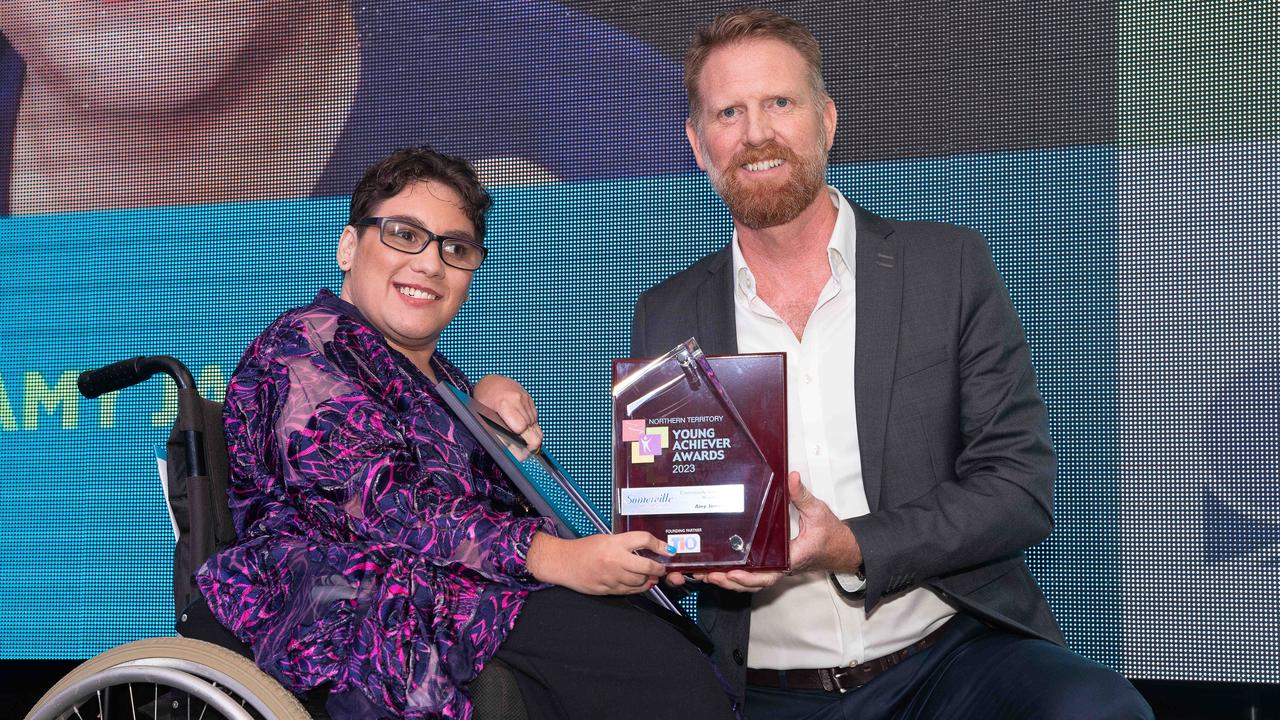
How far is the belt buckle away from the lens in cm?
193

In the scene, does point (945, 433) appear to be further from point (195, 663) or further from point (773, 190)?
point (195, 663)

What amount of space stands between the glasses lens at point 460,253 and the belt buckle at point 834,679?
1003 millimetres

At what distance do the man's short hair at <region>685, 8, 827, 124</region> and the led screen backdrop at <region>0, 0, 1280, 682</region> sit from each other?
1.13m

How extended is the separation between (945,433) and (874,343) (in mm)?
214

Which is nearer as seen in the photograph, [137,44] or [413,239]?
[413,239]

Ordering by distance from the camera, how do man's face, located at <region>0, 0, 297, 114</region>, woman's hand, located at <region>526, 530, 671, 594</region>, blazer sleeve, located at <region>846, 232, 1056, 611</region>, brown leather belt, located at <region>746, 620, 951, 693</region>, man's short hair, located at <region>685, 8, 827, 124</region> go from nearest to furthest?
woman's hand, located at <region>526, 530, 671, 594</region> < blazer sleeve, located at <region>846, 232, 1056, 611</region> < brown leather belt, located at <region>746, 620, 951, 693</region> < man's short hair, located at <region>685, 8, 827, 124</region> < man's face, located at <region>0, 0, 297, 114</region>

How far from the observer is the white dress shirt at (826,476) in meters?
1.94

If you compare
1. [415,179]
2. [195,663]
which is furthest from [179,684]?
[415,179]

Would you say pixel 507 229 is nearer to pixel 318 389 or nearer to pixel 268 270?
pixel 268 270

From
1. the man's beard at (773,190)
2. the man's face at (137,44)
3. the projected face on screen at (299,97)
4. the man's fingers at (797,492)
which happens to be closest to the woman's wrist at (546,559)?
the man's fingers at (797,492)

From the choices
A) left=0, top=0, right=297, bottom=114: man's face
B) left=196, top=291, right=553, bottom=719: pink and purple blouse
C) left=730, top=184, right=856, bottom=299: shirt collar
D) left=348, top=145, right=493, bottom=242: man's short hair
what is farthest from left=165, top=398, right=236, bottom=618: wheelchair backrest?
left=0, top=0, right=297, bottom=114: man's face

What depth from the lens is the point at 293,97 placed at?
3715mm

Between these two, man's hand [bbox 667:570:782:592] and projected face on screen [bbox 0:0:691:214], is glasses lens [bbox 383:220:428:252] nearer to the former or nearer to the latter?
man's hand [bbox 667:570:782:592]

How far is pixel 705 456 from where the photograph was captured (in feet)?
5.44
